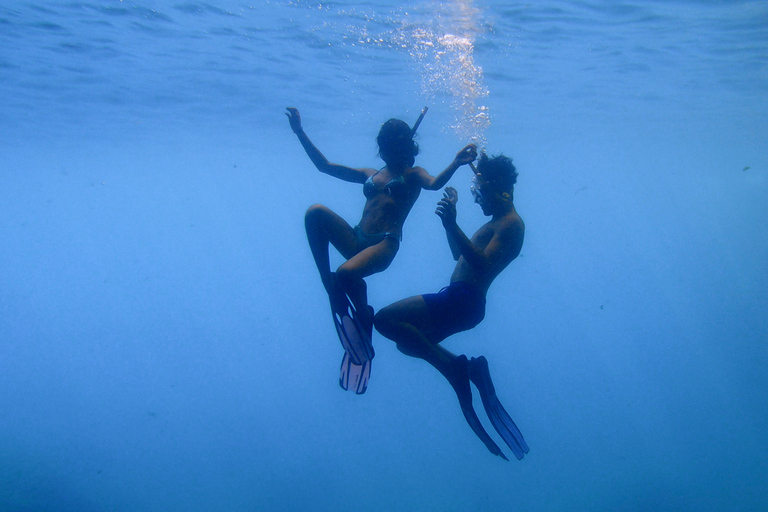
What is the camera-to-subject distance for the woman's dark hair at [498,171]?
4.67 metres

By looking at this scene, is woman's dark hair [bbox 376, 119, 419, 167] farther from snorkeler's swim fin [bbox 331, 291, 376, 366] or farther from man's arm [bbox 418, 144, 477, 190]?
snorkeler's swim fin [bbox 331, 291, 376, 366]

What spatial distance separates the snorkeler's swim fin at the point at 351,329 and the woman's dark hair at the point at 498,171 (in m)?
1.88

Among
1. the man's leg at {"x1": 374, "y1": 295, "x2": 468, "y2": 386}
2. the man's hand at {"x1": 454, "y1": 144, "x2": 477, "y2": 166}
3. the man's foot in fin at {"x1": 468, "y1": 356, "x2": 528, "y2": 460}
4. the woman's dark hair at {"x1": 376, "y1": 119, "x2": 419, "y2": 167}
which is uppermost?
the man's hand at {"x1": 454, "y1": 144, "x2": 477, "y2": 166}

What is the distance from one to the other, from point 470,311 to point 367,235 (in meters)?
1.38

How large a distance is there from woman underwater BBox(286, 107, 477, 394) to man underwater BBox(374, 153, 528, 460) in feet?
1.11

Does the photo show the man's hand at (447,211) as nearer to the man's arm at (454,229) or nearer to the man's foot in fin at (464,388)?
the man's arm at (454,229)

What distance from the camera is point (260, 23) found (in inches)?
404

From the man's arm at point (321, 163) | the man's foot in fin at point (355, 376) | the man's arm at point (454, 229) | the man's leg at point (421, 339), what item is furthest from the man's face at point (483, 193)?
the man's foot in fin at point (355, 376)

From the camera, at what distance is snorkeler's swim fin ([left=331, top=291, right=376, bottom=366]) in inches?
183

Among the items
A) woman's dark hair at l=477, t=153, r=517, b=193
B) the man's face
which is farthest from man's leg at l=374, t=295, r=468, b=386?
woman's dark hair at l=477, t=153, r=517, b=193

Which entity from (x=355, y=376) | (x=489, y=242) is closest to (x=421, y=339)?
(x=355, y=376)

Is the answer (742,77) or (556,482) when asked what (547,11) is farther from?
(556,482)

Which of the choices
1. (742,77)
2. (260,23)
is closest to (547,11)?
(260,23)

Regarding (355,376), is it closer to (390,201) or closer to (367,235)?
(367,235)
